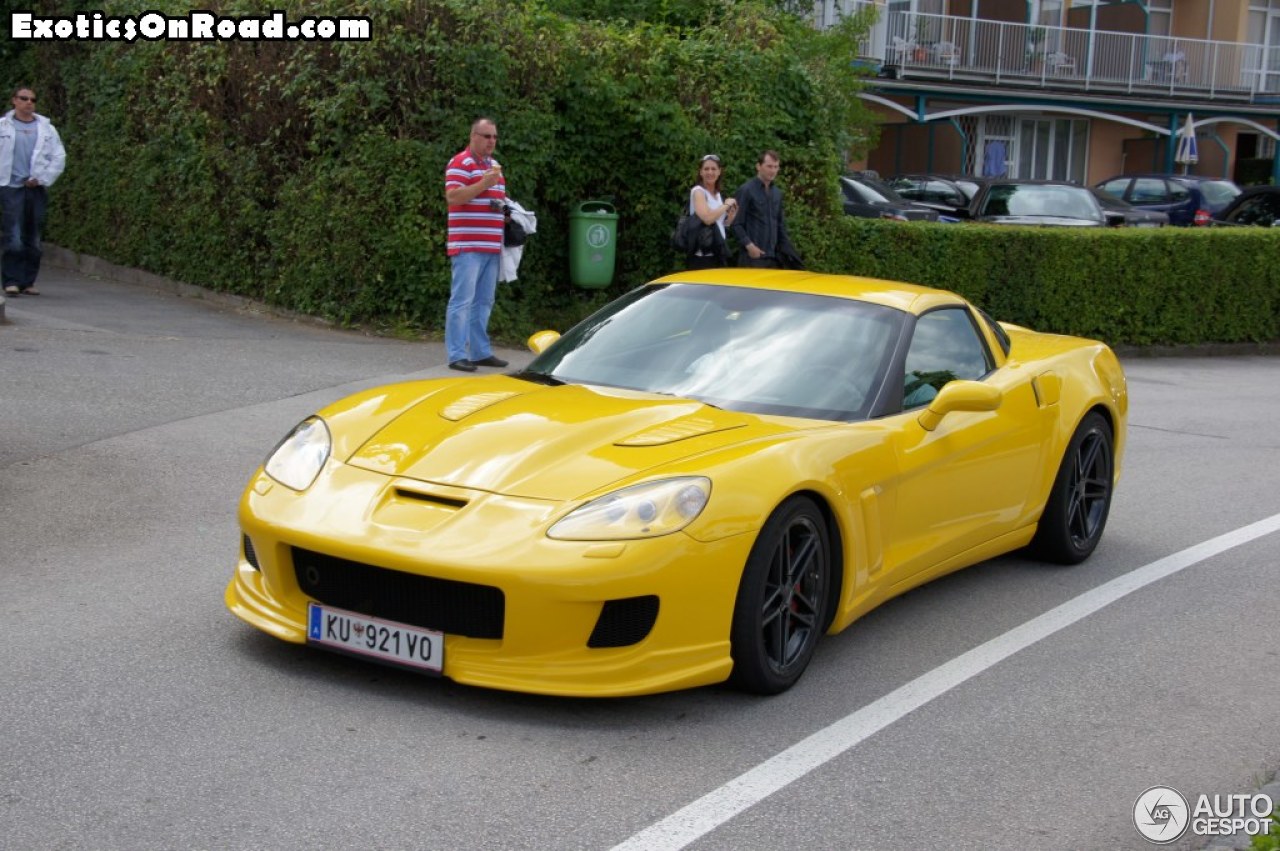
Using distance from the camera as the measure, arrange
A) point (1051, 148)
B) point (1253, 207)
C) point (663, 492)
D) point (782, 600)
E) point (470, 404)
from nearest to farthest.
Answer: point (663, 492) → point (782, 600) → point (470, 404) → point (1253, 207) → point (1051, 148)

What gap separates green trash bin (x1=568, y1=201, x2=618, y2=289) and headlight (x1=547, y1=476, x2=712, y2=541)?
32.1ft

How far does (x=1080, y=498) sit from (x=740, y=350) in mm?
2114

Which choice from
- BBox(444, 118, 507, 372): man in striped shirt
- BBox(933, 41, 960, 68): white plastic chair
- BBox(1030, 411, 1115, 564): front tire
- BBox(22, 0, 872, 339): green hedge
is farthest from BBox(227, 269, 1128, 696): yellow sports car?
BBox(933, 41, 960, 68): white plastic chair

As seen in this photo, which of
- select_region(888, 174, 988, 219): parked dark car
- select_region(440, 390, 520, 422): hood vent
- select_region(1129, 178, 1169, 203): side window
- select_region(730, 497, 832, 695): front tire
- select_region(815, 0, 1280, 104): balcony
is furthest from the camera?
select_region(815, 0, 1280, 104): balcony

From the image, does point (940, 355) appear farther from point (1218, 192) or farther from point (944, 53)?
point (944, 53)

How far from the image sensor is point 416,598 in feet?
15.7

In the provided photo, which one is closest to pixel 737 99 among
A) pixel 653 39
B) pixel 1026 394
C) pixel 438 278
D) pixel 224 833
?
pixel 653 39

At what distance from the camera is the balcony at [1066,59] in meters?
37.2

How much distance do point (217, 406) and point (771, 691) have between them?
5.88 meters

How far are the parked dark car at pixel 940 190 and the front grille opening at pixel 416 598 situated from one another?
2230 cm

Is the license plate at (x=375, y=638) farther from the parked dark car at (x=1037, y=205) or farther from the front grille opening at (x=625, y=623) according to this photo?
the parked dark car at (x=1037, y=205)

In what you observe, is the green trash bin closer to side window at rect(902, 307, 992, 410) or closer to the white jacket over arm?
the white jacket over arm

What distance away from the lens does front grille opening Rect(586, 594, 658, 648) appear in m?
4.70

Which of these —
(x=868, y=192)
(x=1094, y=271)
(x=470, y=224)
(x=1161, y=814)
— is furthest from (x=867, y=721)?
(x=868, y=192)
